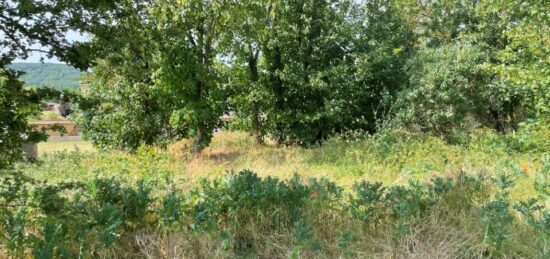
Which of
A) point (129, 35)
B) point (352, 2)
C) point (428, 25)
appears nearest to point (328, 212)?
point (129, 35)

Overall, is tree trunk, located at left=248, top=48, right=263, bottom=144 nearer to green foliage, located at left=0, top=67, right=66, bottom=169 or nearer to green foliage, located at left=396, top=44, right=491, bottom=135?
green foliage, located at left=396, top=44, right=491, bottom=135

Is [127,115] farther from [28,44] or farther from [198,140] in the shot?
[28,44]

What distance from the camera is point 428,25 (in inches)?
590

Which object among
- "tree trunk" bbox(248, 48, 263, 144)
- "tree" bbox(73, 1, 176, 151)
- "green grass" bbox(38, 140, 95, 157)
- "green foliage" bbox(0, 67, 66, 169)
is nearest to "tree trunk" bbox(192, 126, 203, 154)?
"tree" bbox(73, 1, 176, 151)

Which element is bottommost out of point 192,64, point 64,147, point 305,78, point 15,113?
point 64,147

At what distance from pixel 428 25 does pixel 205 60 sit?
821cm

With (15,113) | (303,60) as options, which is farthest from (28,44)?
(303,60)

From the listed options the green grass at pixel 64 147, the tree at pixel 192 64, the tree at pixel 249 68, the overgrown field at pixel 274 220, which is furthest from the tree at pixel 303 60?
the overgrown field at pixel 274 220

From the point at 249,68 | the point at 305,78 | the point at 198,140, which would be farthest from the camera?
the point at 249,68

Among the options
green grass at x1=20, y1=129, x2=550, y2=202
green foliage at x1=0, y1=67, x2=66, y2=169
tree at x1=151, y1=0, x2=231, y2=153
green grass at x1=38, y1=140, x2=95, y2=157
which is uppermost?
tree at x1=151, y1=0, x2=231, y2=153

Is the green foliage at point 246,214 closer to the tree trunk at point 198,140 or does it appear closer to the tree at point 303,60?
the tree trunk at point 198,140

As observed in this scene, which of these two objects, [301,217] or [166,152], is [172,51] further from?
[301,217]

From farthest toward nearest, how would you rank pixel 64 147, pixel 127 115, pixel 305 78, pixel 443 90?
pixel 64 147
pixel 305 78
pixel 127 115
pixel 443 90

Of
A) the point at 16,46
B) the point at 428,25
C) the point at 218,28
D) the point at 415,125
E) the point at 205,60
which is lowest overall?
the point at 415,125
